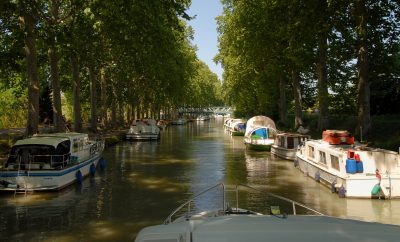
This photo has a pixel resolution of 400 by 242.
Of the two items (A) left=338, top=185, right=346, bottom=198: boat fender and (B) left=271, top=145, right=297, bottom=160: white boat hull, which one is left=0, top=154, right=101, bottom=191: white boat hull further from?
(B) left=271, top=145, right=297, bottom=160: white boat hull

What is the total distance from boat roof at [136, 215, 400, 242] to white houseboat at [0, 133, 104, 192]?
1771cm

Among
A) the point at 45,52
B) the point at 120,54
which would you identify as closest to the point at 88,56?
the point at 45,52

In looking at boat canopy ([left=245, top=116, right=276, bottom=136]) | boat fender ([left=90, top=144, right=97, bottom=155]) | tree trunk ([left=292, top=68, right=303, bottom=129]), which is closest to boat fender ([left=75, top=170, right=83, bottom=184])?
boat fender ([left=90, top=144, right=97, bottom=155])

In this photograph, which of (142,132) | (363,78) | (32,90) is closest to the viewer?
(32,90)

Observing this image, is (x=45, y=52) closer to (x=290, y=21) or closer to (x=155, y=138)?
(x=155, y=138)

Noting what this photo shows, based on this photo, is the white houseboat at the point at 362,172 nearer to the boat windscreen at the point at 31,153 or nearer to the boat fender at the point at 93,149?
the boat windscreen at the point at 31,153

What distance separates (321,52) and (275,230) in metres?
38.6

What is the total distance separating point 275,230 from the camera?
14.1 feet

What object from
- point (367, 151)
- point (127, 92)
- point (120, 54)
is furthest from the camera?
point (127, 92)

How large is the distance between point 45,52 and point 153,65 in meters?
16.7

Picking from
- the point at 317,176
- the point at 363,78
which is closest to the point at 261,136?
the point at 363,78

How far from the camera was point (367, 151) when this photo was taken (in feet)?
67.1

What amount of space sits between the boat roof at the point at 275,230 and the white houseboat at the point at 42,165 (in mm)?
17708

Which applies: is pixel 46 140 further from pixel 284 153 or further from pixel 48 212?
pixel 284 153
